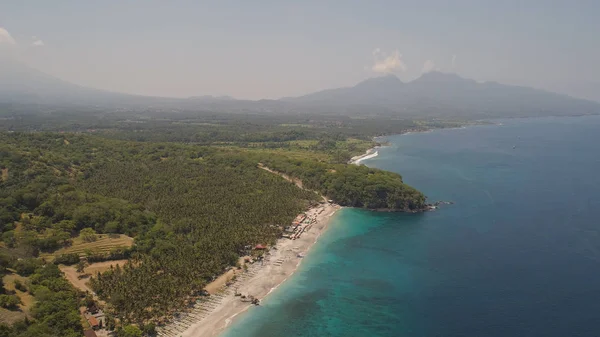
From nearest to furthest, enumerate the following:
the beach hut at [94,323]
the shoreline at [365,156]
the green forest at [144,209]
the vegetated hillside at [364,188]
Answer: the beach hut at [94,323] → the green forest at [144,209] → the vegetated hillside at [364,188] → the shoreline at [365,156]

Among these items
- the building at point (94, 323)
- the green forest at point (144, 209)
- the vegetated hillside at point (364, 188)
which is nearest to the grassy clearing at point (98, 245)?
the green forest at point (144, 209)

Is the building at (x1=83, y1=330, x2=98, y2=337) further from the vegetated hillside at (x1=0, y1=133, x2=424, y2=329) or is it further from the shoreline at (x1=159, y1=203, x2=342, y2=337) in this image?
the shoreline at (x1=159, y1=203, x2=342, y2=337)

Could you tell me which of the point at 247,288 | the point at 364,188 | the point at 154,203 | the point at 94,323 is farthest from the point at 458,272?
the point at 154,203

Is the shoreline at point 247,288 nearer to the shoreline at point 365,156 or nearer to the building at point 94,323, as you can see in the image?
the building at point 94,323

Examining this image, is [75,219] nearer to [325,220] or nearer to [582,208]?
[325,220]

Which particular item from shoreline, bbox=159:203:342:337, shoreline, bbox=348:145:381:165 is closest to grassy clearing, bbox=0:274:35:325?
shoreline, bbox=159:203:342:337

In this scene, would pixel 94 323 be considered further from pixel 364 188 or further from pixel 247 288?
pixel 364 188

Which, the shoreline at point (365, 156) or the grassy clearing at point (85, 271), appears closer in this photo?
the grassy clearing at point (85, 271)
